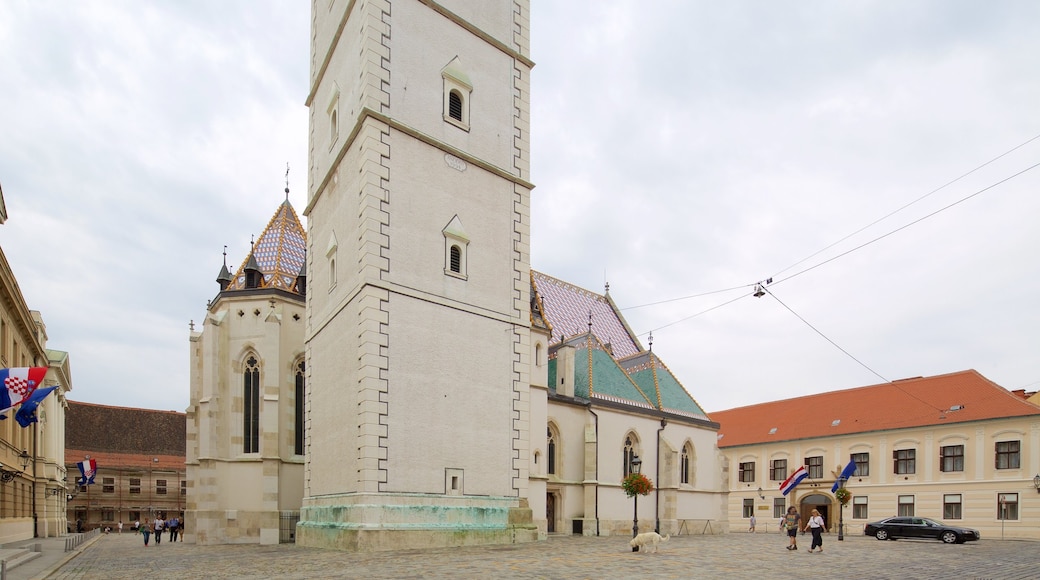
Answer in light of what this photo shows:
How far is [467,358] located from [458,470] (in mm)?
3218

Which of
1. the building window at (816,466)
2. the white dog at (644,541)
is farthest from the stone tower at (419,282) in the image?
the building window at (816,466)

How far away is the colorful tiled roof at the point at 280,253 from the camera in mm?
28703

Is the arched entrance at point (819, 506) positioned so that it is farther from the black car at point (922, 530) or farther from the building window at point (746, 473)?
the black car at point (922, 530)

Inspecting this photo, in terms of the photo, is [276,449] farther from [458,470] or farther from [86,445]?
[86,445]

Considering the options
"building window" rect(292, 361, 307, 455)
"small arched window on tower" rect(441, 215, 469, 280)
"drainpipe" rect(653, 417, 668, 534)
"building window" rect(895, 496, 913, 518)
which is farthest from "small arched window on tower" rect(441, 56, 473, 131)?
"building window" rect(895, 496, 913, 518)

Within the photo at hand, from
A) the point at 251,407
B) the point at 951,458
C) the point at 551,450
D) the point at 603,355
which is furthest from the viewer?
the point at 951,458

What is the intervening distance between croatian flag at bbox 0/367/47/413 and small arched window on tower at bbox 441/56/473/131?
12.9m

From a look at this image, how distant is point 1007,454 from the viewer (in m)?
36.6

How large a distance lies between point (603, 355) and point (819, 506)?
19.9m

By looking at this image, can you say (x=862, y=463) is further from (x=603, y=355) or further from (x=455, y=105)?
(x=455, y=105)

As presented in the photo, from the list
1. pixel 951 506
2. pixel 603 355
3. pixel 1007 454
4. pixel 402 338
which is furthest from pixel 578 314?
pixel 1007 454

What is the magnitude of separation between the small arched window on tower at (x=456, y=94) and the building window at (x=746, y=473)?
34.5 metres

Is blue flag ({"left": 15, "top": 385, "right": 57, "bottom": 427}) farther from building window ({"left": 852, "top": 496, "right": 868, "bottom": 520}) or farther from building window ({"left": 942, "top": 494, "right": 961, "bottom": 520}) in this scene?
building window ({"left": 942, "top": 494, "right": 961, "bottom": 520})

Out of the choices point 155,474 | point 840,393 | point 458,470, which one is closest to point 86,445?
point 155,474
